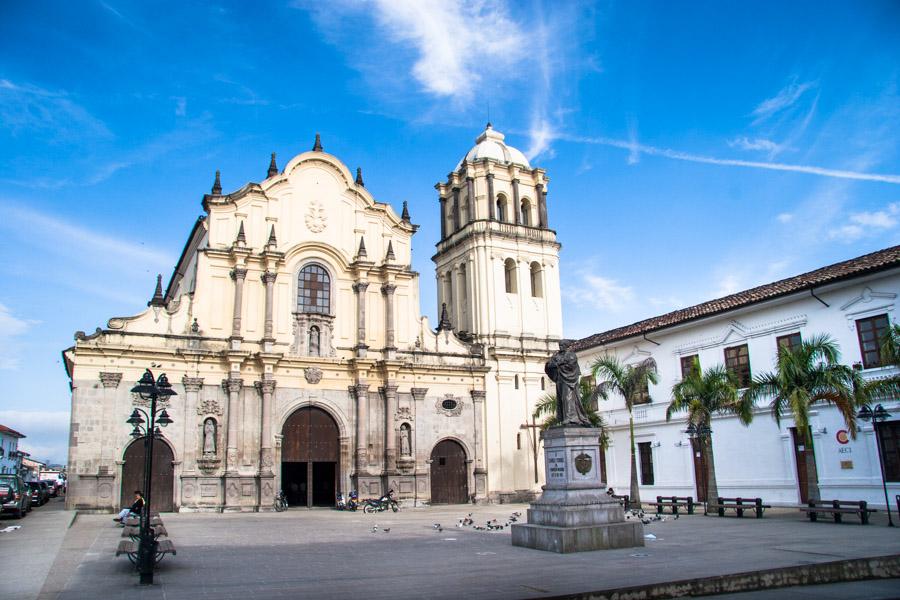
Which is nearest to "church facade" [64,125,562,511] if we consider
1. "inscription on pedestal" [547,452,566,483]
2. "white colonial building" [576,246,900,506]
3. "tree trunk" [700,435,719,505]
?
"white colonial building" [576,246,900,506]

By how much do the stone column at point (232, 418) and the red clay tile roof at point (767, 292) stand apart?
1657cm

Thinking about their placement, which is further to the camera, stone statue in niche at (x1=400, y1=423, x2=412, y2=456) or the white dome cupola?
the white dome cupola

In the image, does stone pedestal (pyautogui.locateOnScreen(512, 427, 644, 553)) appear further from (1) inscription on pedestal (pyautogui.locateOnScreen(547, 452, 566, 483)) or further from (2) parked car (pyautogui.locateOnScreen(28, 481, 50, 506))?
(2) parked car (pyautogui.locateOnScreen(28, 481, 50, 506))

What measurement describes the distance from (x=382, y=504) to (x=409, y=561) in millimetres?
17204

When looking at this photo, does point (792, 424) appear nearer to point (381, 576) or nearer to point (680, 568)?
point (680, 568)

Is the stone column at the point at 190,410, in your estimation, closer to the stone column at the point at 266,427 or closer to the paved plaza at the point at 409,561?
the stone column at the point at 266,427

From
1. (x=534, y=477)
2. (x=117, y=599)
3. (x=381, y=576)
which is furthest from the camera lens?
(x=534, y=477)

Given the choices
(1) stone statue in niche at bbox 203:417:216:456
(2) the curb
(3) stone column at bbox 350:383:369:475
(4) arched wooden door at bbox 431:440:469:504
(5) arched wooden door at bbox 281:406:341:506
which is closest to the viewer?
(2) the curb

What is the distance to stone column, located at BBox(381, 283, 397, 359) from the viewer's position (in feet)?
107

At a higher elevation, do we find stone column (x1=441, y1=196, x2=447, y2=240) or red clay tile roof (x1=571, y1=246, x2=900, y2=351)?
stone column (x1=441, y1=196, x2=447, y2=240)

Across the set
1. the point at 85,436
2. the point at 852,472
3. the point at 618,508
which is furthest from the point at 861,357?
the point at 85,436

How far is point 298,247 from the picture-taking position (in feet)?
107

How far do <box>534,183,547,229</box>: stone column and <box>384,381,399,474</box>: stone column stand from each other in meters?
12.5

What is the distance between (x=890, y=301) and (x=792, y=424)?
5353 mm
